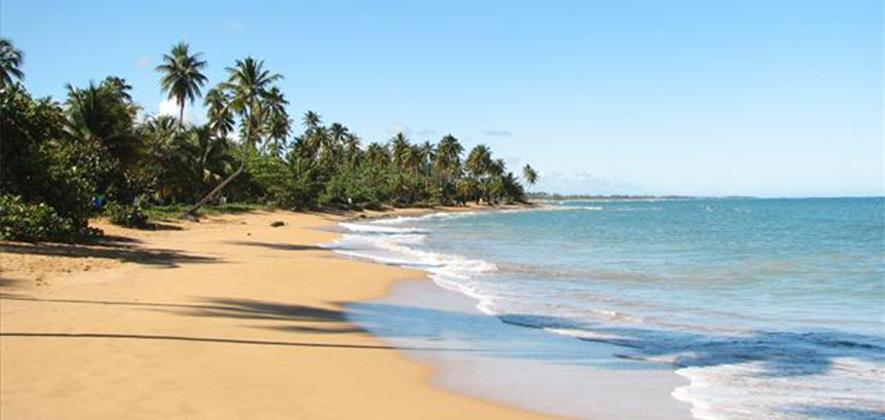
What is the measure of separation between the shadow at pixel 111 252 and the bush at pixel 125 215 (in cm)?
916

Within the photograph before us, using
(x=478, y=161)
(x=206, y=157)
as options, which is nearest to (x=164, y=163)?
(x=206, y=157)

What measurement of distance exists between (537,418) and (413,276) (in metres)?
12.7

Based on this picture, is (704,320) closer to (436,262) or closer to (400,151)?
(436,262)

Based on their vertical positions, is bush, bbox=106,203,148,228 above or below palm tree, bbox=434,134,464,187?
below

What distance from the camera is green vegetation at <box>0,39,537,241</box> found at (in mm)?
19766

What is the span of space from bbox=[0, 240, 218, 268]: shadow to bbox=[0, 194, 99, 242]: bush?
1.21 ft

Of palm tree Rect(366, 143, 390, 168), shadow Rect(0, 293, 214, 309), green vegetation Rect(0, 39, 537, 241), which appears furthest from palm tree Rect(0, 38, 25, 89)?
palm tree Rect(366, 143, 390, 168)

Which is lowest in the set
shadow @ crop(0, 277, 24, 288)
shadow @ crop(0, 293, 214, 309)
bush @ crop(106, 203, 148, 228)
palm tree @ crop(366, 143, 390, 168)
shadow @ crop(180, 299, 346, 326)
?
shadow @ crop(180, 299, 346, 326)

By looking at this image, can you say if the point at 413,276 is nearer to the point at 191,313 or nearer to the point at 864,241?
the point at 191,313

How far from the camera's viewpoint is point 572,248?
34312 mm

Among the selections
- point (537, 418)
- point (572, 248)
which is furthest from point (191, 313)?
point (572, 248)

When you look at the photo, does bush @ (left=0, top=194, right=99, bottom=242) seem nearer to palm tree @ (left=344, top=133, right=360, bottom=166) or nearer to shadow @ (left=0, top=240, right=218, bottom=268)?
shadow @ (left=0, top=240, right=218, bottom=268)

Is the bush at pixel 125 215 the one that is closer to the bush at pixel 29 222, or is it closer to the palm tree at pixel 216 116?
the bush at pixel 29 222

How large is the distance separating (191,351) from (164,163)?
159 ft
